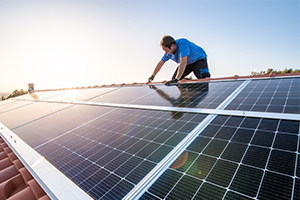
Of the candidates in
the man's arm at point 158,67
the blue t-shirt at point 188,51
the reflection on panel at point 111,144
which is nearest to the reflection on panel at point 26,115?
the reflection on panel at point 111,144

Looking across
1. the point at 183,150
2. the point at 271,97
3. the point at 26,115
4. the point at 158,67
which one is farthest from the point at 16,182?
the point at 158,67

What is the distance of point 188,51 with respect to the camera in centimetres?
793

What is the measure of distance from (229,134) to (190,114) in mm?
1235

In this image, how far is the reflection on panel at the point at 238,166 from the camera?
75.1 inches

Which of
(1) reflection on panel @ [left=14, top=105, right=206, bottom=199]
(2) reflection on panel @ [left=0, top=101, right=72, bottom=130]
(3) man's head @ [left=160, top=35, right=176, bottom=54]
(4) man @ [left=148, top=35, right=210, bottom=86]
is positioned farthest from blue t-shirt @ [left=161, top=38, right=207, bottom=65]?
(2) reflection on panel @ [left=0, top=101, right=72, bottom=130]

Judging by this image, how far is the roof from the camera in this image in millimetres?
2094

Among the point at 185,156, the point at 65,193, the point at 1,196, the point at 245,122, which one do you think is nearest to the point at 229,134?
the point at 245,122

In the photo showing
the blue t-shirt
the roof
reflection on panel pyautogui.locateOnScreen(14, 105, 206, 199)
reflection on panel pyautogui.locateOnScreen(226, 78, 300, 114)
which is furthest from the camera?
the blue t-shirt

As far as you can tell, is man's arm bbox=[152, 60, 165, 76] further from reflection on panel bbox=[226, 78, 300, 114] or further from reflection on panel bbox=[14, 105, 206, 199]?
reflection on panel bbox=[226, 78, 300, 114]

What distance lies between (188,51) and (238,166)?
648cm

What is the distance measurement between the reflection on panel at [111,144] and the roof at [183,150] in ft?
0.06

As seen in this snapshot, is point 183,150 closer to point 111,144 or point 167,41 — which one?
point 111,144

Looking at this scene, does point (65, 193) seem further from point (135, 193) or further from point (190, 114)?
point (190, 114)

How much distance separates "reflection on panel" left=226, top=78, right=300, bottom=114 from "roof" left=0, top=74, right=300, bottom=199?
2 cm
